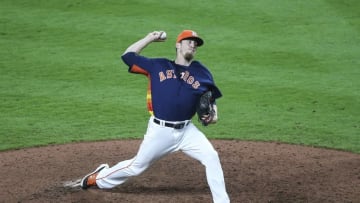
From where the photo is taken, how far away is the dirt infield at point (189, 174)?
6.77m

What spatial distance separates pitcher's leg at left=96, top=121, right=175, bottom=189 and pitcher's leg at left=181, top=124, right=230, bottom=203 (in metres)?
0.18

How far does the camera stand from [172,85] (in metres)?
6.30

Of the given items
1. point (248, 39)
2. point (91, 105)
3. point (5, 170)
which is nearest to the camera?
point (5, 170)

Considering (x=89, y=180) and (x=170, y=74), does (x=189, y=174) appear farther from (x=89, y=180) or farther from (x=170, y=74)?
(x=170, y=74)

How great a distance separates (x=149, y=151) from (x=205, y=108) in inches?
28.1

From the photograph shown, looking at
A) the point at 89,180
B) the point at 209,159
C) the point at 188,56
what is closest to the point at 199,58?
the point at 89,180

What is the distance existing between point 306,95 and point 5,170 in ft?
17.4

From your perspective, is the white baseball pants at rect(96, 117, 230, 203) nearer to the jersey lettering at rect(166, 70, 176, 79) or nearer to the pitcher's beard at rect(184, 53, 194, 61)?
the jersey lettering at rect(166, 70, 176, 79)

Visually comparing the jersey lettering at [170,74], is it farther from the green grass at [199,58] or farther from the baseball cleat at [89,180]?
the green grass at [199,58]

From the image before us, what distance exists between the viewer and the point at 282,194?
6875 mm

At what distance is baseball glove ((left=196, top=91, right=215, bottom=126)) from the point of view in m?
6.25

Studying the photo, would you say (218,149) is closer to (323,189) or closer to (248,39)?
(323,189)

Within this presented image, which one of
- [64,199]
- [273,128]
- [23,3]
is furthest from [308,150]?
[23,3]

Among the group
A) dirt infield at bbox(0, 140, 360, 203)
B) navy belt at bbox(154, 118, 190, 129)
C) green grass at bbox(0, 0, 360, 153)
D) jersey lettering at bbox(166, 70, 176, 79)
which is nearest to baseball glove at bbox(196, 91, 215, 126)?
navy belt at bbox(154, 118, 190, 129)
